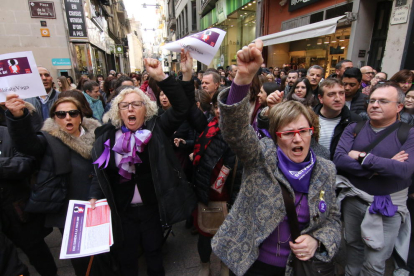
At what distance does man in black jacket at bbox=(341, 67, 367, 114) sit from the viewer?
3230 mm

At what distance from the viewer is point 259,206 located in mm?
1432

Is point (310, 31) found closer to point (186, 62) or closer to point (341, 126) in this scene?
point (341, 126)

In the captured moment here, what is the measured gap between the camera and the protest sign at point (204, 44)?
1892 millimetres

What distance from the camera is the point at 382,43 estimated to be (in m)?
6.83

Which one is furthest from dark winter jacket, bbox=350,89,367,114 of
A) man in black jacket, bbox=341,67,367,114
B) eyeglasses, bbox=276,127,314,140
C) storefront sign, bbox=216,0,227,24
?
storefront sign, bbox=216,0,227,24

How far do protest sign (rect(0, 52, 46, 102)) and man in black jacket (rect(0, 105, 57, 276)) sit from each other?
0.45m

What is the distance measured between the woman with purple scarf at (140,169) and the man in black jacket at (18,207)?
641 millimetres

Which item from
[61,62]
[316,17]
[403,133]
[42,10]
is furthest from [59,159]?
[42,10]

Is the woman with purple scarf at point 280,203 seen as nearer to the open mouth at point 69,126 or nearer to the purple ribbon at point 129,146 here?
the purple ribbon at point 129,146

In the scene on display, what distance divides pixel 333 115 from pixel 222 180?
145cm

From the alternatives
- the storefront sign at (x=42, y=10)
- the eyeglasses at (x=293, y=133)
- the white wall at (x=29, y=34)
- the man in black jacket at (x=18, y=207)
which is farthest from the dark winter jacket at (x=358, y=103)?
the storefront sign at (x=42, y=10)

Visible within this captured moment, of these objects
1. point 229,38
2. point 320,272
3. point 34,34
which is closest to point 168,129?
point 320,272

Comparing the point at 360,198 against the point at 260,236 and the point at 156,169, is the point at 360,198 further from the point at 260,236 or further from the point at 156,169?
the point at 156,169

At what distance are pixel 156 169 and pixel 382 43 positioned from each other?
26.3ft
